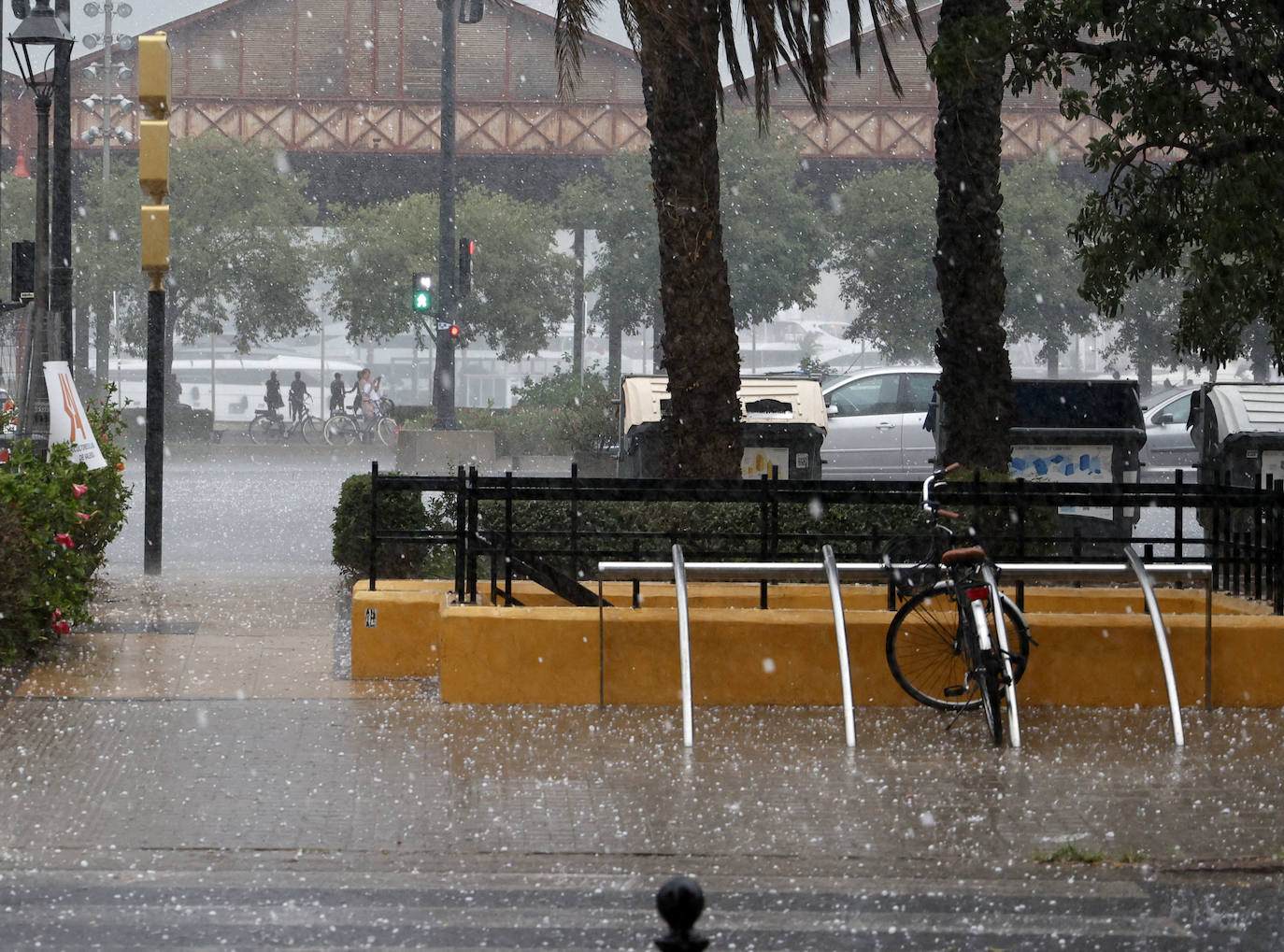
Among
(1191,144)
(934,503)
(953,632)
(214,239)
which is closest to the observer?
(953,632)

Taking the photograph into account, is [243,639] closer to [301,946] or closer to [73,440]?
[73,440]

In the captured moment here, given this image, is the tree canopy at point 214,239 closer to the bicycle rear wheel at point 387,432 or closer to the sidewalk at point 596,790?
the bicycle rear wheel at point 387,432

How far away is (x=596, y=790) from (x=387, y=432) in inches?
1269

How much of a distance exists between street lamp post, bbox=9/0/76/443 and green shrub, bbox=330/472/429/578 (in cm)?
227

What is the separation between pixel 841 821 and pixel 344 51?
4459 cm

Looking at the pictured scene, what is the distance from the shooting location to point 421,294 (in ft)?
105

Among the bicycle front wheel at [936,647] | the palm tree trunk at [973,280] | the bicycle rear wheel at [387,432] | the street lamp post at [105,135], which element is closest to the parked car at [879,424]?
the palm tree trunk at [973,280]

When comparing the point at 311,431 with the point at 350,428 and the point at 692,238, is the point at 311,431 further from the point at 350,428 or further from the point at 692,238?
the point at 692,238

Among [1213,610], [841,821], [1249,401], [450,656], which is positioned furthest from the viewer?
[1249,401]

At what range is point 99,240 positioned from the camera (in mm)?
45531

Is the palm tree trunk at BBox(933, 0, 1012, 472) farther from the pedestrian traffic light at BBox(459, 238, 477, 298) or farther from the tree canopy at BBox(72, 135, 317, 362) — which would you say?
the tree canopy at BBox(72, 135, 317, 362)

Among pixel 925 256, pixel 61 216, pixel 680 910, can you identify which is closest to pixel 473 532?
pixel 61 216

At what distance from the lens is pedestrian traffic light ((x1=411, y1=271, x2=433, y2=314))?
31.9 meters

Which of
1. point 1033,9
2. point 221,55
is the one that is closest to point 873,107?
point 221,55
